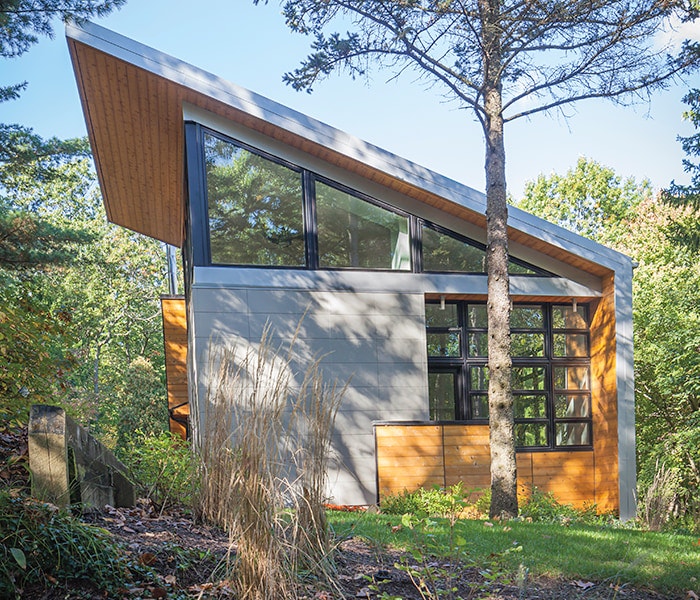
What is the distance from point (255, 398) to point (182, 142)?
24.7 ft

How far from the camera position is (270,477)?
10.2 ft

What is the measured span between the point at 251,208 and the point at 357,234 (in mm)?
1424

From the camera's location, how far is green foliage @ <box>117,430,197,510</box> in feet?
14.0

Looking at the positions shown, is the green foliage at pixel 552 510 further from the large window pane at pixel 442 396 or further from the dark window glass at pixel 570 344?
the dark window glass at pixel 570 344

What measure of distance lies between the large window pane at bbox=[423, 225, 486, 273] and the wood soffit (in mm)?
356

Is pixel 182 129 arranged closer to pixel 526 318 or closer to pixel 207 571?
pixel 526 318

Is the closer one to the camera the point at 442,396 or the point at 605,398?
the point at 442,396

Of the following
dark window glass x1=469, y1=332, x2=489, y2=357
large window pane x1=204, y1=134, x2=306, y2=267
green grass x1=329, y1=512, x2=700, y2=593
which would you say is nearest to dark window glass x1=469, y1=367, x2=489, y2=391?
dark window glass x1=469, y1=332, x2=489, y2=357

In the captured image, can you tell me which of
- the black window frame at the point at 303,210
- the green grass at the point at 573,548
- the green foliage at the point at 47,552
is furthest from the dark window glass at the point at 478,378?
the green foliage at the point at 47,552

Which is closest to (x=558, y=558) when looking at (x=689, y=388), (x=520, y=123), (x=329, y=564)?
(x=329, y=564)

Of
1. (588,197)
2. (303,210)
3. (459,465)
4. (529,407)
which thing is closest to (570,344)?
(529,407)

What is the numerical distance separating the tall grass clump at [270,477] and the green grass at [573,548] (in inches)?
25.0

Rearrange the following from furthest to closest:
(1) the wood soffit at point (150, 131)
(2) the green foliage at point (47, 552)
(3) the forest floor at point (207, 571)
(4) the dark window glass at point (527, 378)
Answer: (4) the dark window glass at point (527, 378) < (1) the wood soffit at point (150, 131) < (3) the forest floor at point (207, 571) < (2) the green foliage at point (47, 552)

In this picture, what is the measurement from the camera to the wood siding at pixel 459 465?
29.5ft
